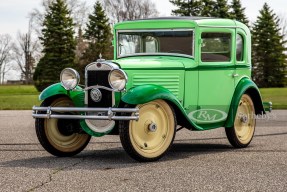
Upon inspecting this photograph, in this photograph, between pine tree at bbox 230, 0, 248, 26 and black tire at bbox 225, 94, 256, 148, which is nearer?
black tire at bbox 225, 94, 256, 148

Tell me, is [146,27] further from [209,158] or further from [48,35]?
[48,35]

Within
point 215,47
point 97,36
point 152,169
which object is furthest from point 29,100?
point 97,36

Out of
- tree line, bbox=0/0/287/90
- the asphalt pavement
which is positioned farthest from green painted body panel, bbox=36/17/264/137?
tree line, bbox=0/0/287/90

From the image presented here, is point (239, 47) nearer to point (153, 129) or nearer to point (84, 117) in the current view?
point (153, 129)

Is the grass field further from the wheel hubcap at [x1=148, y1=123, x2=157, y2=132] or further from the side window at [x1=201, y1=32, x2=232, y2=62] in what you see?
the wheel hubcap at [x1=148, y1=123, x2=157, y2=132]

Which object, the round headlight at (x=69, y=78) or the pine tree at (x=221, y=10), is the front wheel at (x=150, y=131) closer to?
the round headlight at (x=69, y=78)

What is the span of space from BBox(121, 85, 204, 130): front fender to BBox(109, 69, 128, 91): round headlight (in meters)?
0.13

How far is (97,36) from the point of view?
58.2 metres

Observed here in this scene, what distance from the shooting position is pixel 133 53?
28.0 ft

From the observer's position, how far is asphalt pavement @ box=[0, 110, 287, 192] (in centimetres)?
533

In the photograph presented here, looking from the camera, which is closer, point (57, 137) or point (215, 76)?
point (57, 137)

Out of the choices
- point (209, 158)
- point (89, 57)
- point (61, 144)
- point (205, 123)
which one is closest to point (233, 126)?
point (205, 123)

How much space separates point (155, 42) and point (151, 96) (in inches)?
70.1

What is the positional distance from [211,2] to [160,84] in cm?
5218
